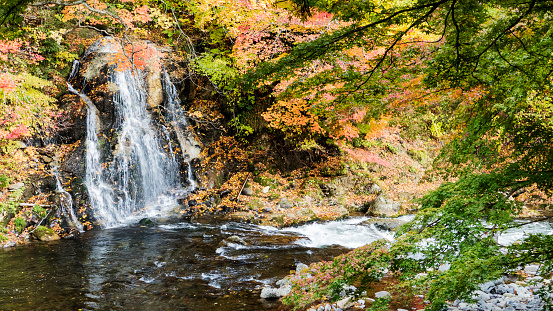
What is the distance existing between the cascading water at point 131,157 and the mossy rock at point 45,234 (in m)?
1.23

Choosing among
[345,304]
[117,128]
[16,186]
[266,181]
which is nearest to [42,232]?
[16,186]

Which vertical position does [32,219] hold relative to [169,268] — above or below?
above

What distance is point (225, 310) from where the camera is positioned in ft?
15.8

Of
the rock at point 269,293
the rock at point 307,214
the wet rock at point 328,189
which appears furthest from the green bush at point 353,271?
the wet rock at point 328,189

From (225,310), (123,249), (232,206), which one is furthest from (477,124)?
(232,206)

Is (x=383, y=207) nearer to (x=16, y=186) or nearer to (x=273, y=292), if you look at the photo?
(x=273, y=292)

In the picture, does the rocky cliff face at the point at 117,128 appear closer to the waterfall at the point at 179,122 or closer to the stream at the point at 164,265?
the waterfall at the point at 179,122

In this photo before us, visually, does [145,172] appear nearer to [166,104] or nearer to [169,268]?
[166,104]

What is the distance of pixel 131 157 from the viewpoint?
11.4 m

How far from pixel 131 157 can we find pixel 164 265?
5.99m

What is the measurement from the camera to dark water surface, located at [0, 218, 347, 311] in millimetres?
5086

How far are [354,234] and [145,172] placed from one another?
25.2ft

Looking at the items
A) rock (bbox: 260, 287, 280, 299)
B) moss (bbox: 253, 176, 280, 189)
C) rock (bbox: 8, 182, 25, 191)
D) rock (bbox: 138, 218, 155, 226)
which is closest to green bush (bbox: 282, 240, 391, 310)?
rock (bbox: 260, 287, 280, 299)

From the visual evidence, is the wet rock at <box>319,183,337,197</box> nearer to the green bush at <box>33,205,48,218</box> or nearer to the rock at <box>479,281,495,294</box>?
the rock at <box>479,281,495,294</box>
